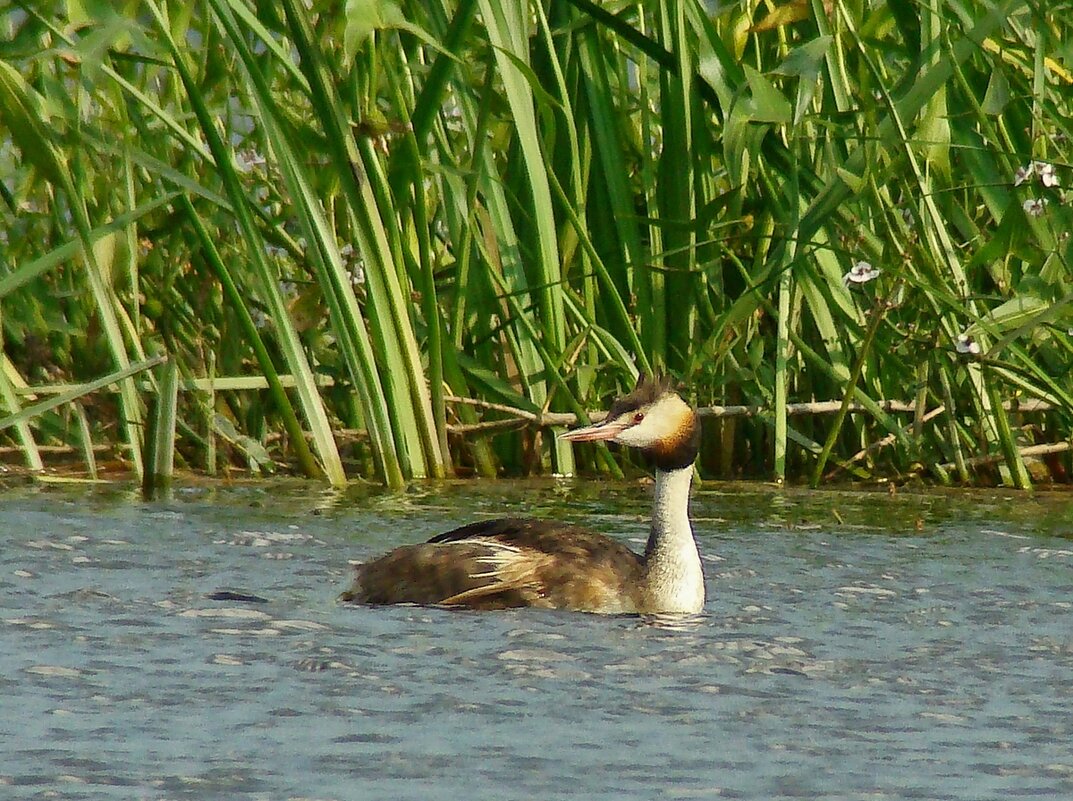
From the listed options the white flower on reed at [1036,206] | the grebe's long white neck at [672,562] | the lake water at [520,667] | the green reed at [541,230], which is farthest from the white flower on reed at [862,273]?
the grebe's long white neck at [672,562]

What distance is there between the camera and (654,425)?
6.89m

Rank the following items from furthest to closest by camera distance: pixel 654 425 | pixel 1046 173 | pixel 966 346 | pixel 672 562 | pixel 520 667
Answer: pixel 966 346, pixel 1046 173, pixel 654 425, pixel 672 562, pixel 520 667

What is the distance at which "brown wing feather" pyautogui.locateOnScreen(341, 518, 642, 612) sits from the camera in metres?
6.48

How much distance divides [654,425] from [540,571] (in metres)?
0.65

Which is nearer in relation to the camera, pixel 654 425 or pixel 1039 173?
pixel 654 425

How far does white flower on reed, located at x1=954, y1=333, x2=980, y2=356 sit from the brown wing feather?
2.08m

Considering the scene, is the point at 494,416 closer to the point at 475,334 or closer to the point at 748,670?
the point at 475,334

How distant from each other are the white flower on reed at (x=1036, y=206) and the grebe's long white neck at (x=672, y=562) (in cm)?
221

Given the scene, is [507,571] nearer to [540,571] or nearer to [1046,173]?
[540,571]

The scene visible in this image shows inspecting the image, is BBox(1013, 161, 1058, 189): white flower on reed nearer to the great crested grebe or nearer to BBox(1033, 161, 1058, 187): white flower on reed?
BBox(1033, 161, 1058, 187): white flower on reed

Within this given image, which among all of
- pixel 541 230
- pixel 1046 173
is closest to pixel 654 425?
pixel 541 230

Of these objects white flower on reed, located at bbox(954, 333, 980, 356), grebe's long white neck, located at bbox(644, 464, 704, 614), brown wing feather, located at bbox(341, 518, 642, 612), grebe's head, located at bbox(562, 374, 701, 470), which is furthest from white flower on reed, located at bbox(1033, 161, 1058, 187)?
brown wing feather, located at bbox(341, 518, 642, 612)

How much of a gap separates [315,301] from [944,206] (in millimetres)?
2574

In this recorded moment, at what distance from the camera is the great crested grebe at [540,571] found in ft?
21.2
